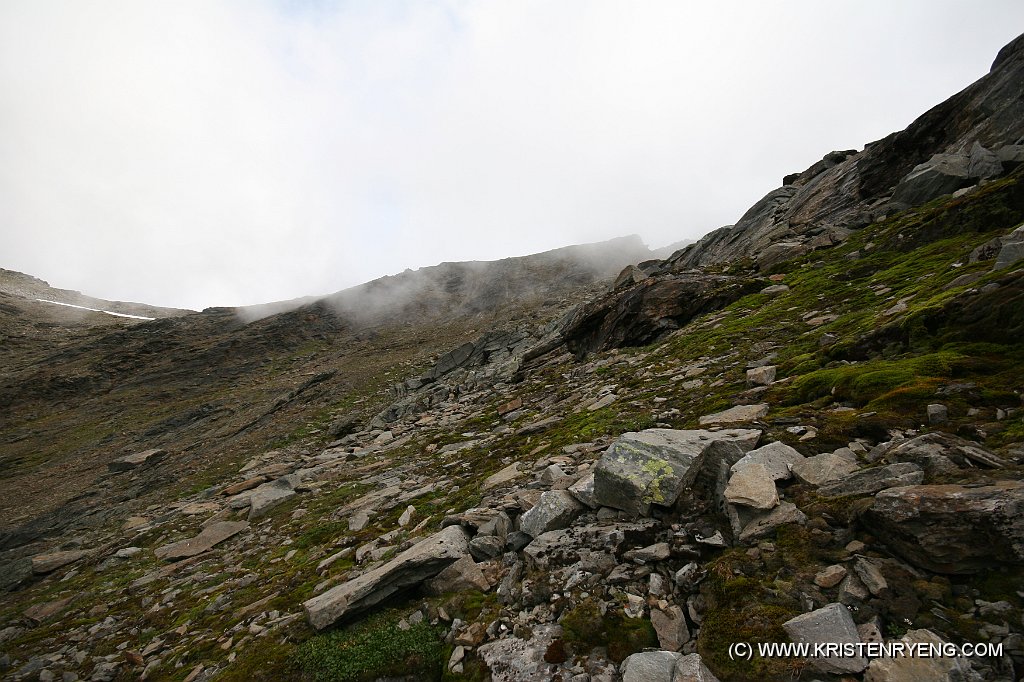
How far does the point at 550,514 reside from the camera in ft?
27.1

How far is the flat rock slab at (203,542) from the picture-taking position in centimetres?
1673

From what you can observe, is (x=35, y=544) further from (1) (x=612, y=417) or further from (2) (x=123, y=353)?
(2) (x=123, y=353)

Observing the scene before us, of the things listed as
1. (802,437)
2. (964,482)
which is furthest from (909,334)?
(964,482)

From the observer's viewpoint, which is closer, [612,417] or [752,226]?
[612,417]

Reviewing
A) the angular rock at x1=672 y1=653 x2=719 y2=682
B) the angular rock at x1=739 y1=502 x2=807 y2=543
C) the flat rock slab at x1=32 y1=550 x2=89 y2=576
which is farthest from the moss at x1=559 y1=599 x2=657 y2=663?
the flat rock slab at x1=32 y1=550 x2=89 y2=576

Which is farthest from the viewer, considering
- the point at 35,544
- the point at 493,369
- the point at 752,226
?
the point at 752,226

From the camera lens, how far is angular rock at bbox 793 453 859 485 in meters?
6.44

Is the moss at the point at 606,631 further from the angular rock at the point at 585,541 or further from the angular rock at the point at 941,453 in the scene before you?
the angular rock at the point at 941,453

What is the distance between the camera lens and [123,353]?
68.7 meters

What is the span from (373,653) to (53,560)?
2427 cm

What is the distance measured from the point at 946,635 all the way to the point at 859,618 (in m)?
0.65

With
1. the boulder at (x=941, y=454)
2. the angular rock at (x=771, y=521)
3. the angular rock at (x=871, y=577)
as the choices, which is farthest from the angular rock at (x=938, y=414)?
the angular rock at (x=871, y=577)

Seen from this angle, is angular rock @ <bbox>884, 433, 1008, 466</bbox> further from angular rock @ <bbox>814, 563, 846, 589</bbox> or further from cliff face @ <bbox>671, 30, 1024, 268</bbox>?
cliff face @ <bbox>671, 30, 1024, 268</bbox>

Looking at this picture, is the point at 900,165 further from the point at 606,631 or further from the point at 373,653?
the point at 373,653
